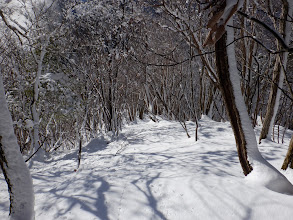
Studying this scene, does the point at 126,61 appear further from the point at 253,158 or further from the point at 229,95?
the point at 253,158

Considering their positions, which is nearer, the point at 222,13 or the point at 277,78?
the point at 222,13

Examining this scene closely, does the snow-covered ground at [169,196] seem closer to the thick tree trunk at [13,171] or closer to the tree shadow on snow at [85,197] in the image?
the tree shadow on snow at [85,197]

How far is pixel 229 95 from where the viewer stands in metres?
2.19

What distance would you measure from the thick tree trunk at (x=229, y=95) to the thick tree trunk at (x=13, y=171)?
223 centimetres

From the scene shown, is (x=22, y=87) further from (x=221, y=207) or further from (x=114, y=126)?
→ (x=221, y=207)

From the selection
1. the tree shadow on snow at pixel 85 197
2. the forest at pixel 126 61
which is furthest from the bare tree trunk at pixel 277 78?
the tree shadow on snow at pixel 85 197

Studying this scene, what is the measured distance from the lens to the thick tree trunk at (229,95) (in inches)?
83.5

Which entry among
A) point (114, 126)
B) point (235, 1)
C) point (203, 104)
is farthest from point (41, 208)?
point (203, 104)

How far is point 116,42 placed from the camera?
8.20 meters

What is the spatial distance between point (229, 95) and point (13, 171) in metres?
2.38

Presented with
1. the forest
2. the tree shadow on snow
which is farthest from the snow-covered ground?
the forest

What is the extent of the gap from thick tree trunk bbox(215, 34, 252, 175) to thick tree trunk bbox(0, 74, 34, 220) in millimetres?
2229

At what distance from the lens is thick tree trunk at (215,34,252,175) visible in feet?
6.96

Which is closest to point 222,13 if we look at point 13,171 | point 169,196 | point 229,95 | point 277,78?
point 229,95
